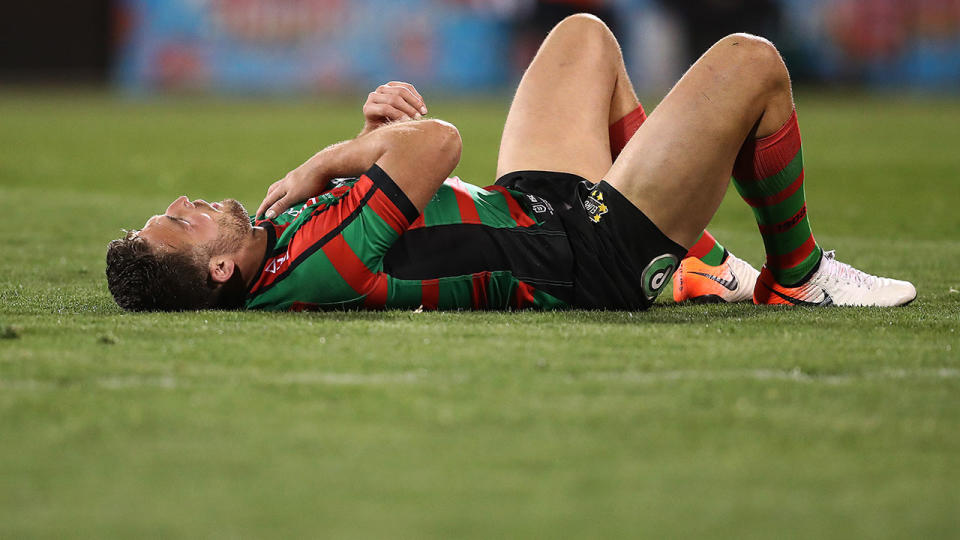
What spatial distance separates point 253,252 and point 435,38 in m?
19.5

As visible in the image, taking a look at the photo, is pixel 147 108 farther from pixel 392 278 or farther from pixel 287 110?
pixel 392 278

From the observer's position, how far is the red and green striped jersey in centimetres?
325

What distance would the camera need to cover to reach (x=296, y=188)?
3.49 m

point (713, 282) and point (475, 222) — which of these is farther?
point (713, 282)

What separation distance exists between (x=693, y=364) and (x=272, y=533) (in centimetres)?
129

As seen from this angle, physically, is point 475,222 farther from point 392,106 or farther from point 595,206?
point 392,106

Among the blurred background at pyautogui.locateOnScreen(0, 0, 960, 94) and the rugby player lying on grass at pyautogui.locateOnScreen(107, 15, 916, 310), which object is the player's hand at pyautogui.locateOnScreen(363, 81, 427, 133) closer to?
the rugby player lying on grass at pyautogui.locateOnScreen(107, 15, 916, 310)

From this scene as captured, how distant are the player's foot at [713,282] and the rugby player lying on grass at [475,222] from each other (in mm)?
310

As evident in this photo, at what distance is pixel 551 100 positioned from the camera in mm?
3994

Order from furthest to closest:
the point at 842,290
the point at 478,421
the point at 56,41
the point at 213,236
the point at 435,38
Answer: the point at 56,41 < the point at 435,38 < the point at 842,290 < the point at 213,236 < the point at 478,421

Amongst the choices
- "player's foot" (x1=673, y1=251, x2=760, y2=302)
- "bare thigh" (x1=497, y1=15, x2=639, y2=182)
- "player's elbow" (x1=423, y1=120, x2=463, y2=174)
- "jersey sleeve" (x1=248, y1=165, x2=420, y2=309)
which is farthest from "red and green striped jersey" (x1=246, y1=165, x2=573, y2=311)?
"player's foot" (x1=673, y1=251, x2=760, y2=302)

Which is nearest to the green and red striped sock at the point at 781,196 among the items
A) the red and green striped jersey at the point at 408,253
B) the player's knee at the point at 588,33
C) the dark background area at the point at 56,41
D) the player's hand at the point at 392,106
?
the red and green striped jersey at the point at 408,253

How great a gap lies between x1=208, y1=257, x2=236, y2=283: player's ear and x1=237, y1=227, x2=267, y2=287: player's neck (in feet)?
0.10

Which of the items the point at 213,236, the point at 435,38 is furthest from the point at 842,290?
the point at 435,38
